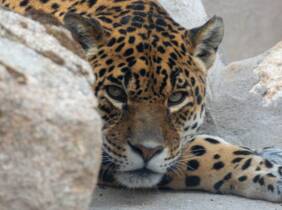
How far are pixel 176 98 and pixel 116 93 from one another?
39 cm

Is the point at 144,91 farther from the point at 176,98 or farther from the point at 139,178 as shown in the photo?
the point at 139,178

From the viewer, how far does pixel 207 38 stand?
6.71 m

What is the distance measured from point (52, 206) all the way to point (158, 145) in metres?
2.17

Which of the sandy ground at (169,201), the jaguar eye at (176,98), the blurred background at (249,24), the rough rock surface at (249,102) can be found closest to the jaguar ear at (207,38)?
the jaguar eye at (176,98)

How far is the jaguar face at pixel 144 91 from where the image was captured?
6.04 meters

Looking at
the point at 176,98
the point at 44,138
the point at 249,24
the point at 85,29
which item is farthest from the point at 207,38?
the point at 249,24

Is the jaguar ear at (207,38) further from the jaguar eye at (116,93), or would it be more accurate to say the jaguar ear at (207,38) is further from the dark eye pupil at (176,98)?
the jaguar eye at (116,93)

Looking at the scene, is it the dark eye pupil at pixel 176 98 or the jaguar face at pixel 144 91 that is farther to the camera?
the dark eye pupil at pixel 176 98

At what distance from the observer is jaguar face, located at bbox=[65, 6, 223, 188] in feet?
19.8

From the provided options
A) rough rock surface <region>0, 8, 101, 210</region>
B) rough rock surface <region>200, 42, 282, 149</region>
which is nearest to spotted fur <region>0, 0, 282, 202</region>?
rough rock surface <region>200, 42, 282, 149</region>

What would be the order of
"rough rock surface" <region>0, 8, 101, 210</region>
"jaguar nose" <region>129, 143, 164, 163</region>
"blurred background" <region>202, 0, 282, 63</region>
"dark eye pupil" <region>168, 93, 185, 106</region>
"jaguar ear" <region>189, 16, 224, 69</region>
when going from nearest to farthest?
"rough rock surface" <region>0, 8, 101, 210</region>
"jaguar nose" <region>129, 143, 164, 163</region>
"dark eye pupil" <region>168, 93, 185, 106</region>
"jaguar ear" <region>189, 16, 224, 69</region>
"blurred background" <region>202, 0, 282, 63</region>

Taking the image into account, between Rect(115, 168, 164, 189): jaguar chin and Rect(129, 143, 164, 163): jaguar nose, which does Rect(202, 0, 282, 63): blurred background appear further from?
Rect(129, 143, 164, 163): jaguar nose

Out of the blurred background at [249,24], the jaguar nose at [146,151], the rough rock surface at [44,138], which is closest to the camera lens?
the rough rock surface at [44,138]

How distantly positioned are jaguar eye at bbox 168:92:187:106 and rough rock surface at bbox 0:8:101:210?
7.55 feet
